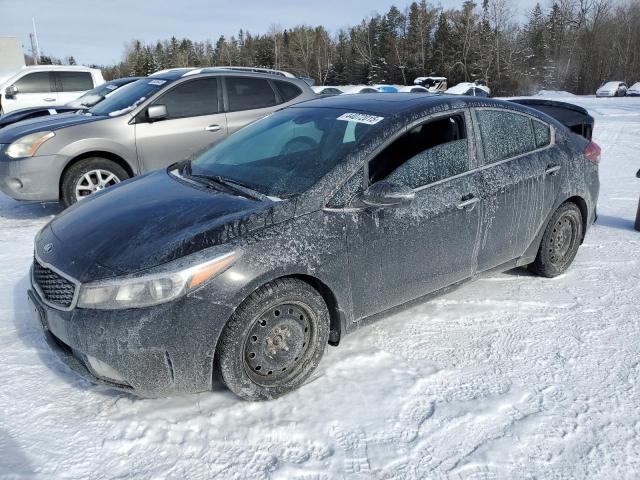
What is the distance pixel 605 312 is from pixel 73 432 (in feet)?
11.8

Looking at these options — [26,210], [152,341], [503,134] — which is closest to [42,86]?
[26,210]

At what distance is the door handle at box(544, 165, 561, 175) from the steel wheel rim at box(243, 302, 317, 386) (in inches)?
94.2

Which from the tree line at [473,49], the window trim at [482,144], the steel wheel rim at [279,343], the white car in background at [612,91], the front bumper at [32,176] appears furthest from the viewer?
the tree line at [473,49]

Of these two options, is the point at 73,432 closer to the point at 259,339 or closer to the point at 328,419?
the point at 259,339

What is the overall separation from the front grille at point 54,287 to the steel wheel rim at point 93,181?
3.39 metres

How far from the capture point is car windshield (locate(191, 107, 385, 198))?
10.4 ft

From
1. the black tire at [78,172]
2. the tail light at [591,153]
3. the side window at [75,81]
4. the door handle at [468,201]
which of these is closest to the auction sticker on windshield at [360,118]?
the door handle at [468,201]

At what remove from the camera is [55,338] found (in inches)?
111

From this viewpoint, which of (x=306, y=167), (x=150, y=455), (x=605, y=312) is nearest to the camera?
(x=150, y=455)

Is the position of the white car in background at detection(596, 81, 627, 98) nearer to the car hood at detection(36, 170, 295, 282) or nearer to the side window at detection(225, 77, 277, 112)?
the side window at detection(225, 77, 277, 112)

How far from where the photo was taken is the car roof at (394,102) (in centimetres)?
356

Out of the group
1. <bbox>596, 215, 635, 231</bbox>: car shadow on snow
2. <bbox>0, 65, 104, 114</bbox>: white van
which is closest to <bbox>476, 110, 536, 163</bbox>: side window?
<bbox>596, 215, 635, 231</bbox>: car shadow on snow

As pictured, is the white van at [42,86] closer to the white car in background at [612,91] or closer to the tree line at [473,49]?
the white car in background at [612,91]

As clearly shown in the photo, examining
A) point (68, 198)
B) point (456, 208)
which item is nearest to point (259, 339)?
point (456, 208)
